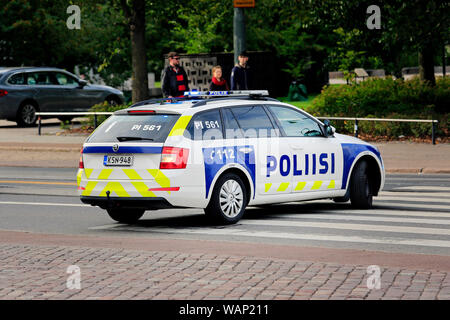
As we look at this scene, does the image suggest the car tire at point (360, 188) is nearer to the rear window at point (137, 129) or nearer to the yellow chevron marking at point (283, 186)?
the yellow chevron marking at point (283, 186)

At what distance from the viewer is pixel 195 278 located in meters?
8.39

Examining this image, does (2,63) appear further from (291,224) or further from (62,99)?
(291,224)

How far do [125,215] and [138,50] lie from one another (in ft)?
54.6

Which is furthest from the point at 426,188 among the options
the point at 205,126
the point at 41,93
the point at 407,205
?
the point at 41,93

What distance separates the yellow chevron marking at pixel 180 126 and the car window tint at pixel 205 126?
0.17 ft

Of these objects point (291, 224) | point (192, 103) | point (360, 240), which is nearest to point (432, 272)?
point (360, 240)

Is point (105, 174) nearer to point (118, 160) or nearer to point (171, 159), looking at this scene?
point (118, 160)

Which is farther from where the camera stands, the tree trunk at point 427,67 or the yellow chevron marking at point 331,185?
the tree trunk at point 427,67

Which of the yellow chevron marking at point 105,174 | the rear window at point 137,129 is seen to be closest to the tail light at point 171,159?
the rear window at point 137,129

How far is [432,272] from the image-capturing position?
28.0 ft

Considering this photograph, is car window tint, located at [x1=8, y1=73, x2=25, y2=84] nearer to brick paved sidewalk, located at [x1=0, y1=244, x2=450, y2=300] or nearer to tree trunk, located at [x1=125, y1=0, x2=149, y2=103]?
tree trunk, located at [x1=125, y1=0, x2=149, y2=103]

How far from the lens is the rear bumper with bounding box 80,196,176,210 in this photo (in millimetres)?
11609

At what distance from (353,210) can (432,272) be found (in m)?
5.21

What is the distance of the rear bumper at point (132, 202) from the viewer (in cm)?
1161
